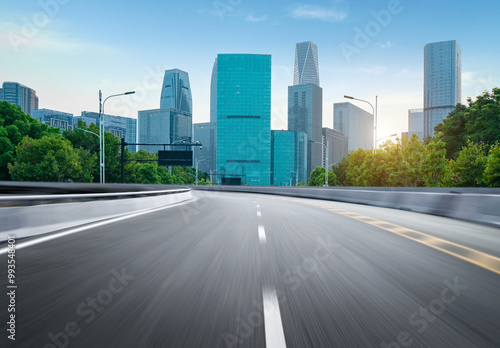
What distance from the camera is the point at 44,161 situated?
69375 mm

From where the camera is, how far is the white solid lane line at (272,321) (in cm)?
296

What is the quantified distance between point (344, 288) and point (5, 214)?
234 inches

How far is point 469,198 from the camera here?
40.9 feet

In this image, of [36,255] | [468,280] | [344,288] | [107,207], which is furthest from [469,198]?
[36,255]

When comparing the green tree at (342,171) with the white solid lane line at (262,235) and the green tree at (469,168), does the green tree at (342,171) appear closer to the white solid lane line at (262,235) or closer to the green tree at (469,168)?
the green tree at (469,168)

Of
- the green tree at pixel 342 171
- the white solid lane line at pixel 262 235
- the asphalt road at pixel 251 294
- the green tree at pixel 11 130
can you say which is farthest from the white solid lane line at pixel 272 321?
the green tree at pixel 342 171

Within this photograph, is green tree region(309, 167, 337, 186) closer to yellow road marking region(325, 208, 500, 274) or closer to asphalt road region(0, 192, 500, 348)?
yellow road marking region(325, 208, 500, 274)

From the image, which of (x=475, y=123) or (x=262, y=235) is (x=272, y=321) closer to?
(x=262, y=235)

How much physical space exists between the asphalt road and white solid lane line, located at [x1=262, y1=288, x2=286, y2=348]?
0.02 meters

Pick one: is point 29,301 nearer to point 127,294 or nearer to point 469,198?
point 127,294

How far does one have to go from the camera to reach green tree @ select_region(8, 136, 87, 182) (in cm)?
6781

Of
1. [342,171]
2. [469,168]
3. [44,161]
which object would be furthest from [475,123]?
[44,161]

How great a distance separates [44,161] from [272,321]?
247 feet

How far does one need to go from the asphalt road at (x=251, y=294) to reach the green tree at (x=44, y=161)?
69.3m
